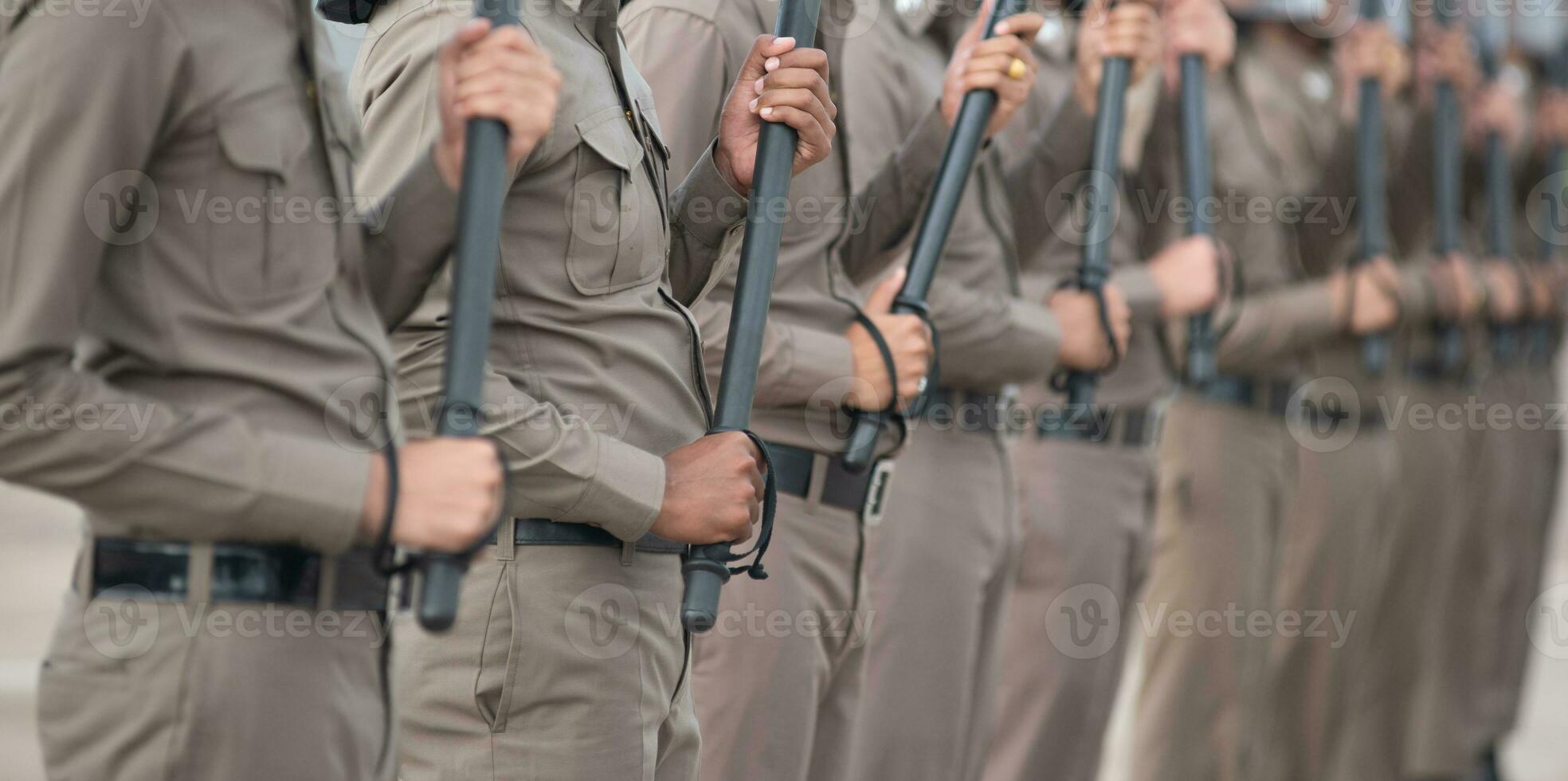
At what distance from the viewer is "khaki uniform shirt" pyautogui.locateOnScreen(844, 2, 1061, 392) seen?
2.98 metres

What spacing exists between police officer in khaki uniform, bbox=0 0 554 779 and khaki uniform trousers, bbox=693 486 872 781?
1.02 metres

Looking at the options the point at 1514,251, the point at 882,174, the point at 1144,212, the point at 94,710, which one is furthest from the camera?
the point at 1514,251

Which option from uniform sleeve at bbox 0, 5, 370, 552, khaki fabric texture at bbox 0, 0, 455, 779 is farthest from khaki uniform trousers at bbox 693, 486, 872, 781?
uniform sleeve at bbox 0, 5, 370, 552

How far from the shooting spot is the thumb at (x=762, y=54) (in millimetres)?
2076

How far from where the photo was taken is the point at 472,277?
1508mm

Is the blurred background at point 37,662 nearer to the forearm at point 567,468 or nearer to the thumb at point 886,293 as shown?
the thumb at point 886,293

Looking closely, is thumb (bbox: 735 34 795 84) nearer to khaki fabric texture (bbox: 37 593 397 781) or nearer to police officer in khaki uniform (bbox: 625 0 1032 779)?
police officer in khaki uniform (bbox: 625 0 1032 779)

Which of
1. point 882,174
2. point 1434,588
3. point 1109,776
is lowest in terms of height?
point 1109,776

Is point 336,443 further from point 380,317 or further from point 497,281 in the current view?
point 497,281

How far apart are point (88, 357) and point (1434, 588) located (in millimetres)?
5122

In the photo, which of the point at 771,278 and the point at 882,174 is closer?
the point at 771,278

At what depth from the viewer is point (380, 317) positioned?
5.69 feet

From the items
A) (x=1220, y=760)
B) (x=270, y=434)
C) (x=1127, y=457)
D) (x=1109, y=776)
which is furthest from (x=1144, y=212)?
(x=270, y=434)

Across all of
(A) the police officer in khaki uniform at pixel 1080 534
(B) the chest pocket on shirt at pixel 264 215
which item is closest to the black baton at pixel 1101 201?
(A) the police officer in khaki uniform at pixel 1080 534
